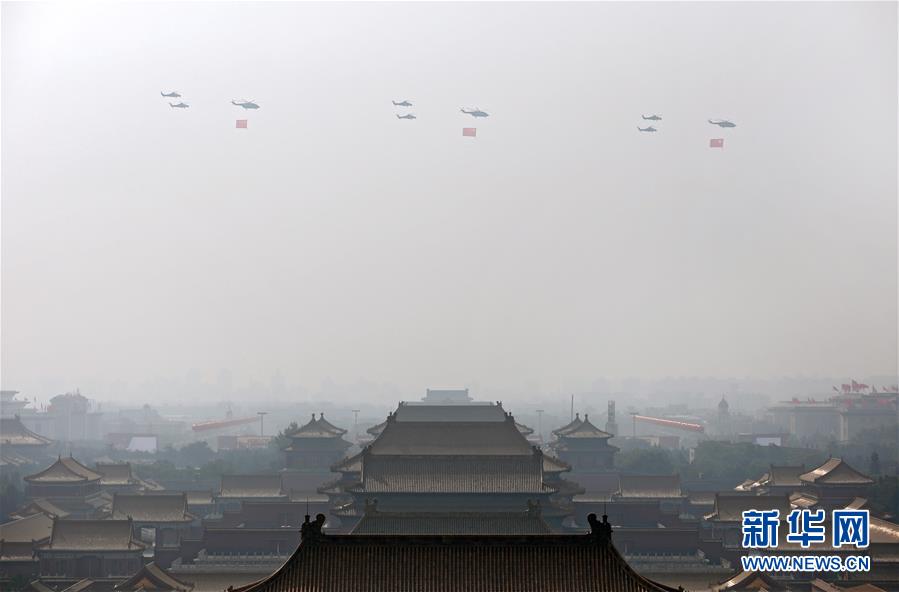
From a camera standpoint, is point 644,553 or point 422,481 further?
point 644,553

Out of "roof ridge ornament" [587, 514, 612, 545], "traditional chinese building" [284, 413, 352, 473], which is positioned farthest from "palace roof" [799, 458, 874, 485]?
"roof ridge ornament" [587, 514, 612, 545]

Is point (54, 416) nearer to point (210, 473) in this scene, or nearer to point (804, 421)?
point (210, 473)

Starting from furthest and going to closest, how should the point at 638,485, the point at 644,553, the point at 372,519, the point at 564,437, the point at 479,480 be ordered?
the point at 564,437
the point at 638,485
the point at 644,553
the point at 479,480
the point at 372,519

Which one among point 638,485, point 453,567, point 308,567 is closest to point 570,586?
point 453,567

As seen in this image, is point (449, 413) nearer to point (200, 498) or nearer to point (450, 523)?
point (200, 498)

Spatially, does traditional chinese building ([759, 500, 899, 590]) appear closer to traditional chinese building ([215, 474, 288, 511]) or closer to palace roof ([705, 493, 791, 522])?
palace roof ([705, 493, 791, 522])

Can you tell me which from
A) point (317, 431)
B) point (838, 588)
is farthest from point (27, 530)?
point (838, 588)

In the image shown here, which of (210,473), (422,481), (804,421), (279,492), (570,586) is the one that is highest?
(570,586)
